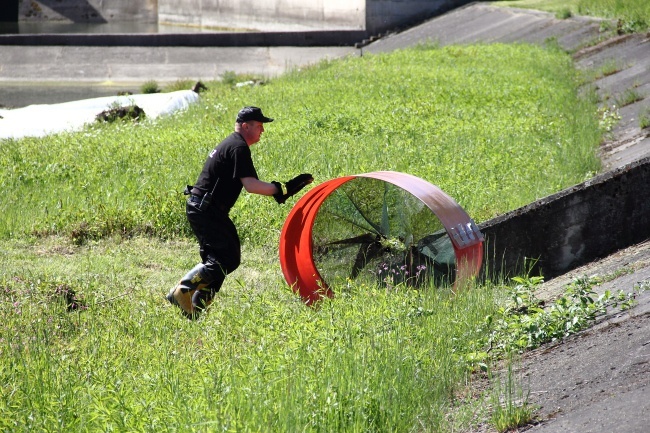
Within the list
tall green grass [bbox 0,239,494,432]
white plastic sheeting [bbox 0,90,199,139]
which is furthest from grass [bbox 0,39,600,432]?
white plastic sheeting [bbox 0,90,199,139]

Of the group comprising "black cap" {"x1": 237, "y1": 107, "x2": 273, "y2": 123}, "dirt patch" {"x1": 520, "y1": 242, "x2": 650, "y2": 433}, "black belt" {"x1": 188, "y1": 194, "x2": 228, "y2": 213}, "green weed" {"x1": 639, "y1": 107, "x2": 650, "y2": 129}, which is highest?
"black cap" {"x1": 237, "y1": 107, "x2": 273, "y2": 123}

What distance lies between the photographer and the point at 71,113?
2012 centimetres

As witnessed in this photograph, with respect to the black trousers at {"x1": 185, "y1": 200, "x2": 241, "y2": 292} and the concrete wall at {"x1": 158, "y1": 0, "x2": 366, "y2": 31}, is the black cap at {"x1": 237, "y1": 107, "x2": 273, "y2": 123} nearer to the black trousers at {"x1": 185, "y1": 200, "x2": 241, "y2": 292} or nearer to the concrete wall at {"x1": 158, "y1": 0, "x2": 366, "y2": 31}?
the black trousers at {"x1": 185, "y1": 200, "x2": 241, "y2": 292}

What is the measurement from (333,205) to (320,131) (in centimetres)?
612

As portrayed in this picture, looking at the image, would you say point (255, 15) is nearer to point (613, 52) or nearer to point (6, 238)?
point (613, 52)

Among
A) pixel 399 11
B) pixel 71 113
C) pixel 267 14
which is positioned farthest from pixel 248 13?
pixel 71 113

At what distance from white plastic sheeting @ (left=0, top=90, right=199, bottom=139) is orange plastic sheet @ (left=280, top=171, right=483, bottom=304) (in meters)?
10.9

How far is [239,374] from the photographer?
5.22 metres

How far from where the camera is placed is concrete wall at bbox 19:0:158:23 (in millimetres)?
49656

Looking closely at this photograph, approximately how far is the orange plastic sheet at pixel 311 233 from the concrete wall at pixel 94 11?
43.4 metres

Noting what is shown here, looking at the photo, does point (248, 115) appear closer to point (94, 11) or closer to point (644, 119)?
point (644, 119)

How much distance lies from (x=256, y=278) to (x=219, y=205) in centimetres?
136

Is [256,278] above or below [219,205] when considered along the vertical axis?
below

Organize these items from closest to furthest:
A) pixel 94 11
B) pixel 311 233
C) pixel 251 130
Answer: pixel 251 130 → pixel 311 233 → pixel 94 11
